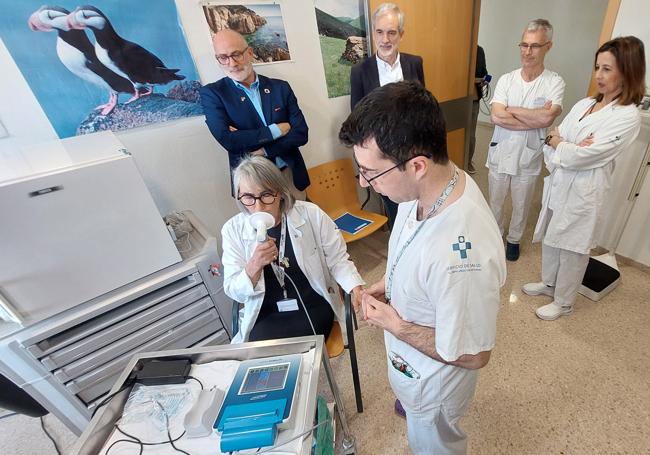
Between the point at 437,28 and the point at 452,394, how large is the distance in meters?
2.81

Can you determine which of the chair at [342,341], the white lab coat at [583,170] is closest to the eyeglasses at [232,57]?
the chair at [342,341]

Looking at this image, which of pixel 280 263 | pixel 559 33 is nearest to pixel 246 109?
pixel 280 263

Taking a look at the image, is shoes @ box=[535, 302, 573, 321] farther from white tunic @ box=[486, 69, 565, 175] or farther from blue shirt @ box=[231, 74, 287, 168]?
blue shirt @ box=[231, 74, 287, 168]

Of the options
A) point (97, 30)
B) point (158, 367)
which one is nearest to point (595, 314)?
point (158, 367)

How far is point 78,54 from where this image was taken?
1.50m

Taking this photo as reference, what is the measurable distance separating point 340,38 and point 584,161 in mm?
1830

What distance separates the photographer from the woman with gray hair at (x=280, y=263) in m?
1.25

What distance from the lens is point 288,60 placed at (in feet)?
6.89

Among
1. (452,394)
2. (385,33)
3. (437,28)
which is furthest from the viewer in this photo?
(437,28)

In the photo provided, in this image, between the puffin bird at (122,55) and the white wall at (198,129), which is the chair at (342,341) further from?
the puffin bird at (122,55)

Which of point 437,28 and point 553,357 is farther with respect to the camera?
point 437,28

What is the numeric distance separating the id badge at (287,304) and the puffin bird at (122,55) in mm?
1451

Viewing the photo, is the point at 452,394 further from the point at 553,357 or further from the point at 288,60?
the point at 288,60

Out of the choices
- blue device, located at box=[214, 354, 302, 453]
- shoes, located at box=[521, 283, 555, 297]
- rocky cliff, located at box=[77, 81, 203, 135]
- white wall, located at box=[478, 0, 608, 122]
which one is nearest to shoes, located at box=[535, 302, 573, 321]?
shoes, located at box=[521, 283, 555, 297]
